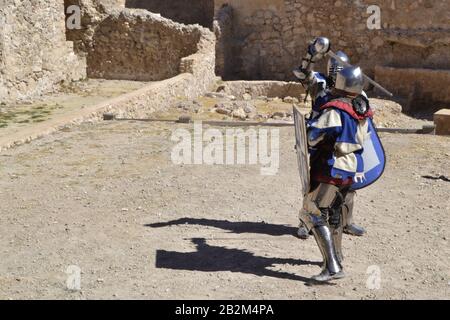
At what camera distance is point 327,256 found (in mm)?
4727

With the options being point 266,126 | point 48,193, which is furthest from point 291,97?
point 48,193

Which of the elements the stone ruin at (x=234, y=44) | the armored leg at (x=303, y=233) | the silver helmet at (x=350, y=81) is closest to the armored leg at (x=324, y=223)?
the silver helmet at (x=350, y=81)

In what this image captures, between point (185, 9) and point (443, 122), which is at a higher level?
point (185, 9)

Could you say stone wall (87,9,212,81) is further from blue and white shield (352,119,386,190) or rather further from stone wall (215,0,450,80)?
blue and white shield (352,119,386,190)

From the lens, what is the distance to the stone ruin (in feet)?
45.6

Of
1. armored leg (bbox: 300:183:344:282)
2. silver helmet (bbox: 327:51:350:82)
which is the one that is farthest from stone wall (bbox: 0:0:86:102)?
armored leg (bbox: 300:183:344:282)

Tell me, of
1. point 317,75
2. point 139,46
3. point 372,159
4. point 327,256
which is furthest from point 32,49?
point 327,256

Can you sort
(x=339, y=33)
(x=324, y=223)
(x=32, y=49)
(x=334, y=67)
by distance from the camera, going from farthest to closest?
(x=339, y=33) < (x=32, y=49) < (x=334, y=67) < (x=324, y=223)

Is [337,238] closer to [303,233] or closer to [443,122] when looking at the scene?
[303,233]

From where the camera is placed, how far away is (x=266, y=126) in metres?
10.1

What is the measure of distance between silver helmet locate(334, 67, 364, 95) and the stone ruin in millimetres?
8378

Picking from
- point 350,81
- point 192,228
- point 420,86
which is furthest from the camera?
point 420,86

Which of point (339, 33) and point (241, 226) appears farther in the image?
point (339, 33)

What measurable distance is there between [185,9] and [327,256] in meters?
17.7
